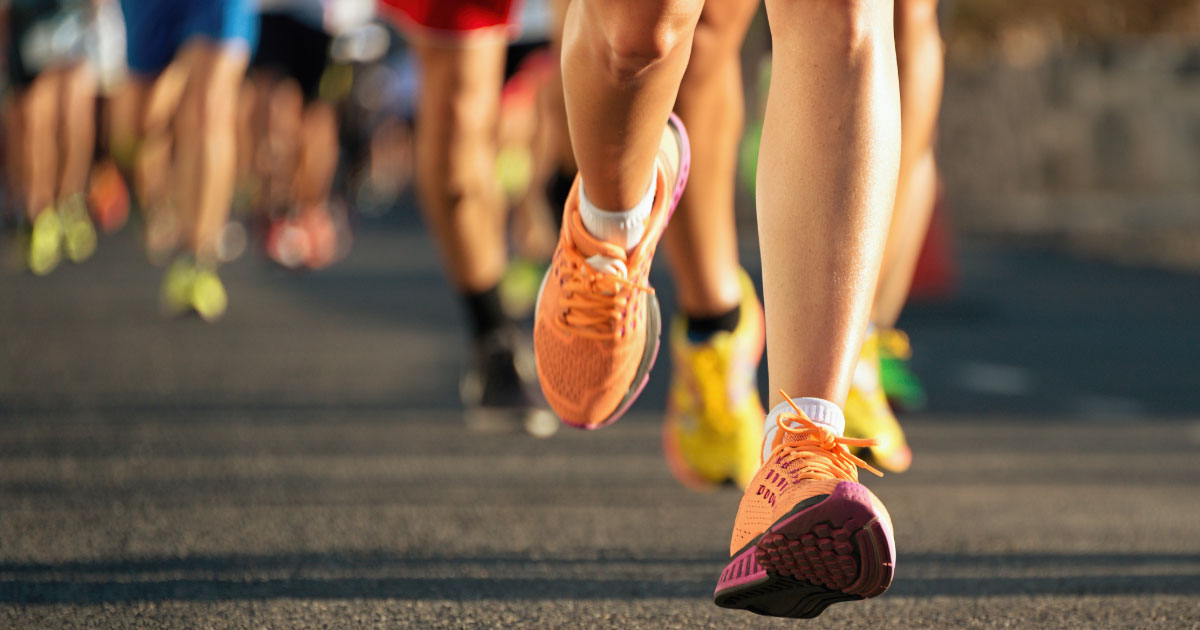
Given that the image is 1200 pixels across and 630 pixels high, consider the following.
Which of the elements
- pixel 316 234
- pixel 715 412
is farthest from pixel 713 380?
pixel 316 234

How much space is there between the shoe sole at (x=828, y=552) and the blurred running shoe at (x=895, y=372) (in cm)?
163

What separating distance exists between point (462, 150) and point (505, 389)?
0.53m

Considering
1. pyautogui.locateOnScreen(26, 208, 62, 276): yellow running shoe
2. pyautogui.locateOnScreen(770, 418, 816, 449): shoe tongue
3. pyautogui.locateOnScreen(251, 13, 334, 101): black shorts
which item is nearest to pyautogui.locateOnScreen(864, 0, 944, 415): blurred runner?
pyautogui.locateOnScreen(770, 418, 816, 449): shoe tongue

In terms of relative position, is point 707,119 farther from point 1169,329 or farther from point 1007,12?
point 1007,12

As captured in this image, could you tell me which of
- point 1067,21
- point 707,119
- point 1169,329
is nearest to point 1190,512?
point 707,119

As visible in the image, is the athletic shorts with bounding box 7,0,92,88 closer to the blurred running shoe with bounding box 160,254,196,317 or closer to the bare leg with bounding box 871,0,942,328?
the blurred running shoe with bounding box 160,254,196,317

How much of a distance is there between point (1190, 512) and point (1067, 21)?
19.0 metres

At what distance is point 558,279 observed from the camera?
2.20 metres

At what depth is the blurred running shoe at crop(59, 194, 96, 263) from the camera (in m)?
8.12

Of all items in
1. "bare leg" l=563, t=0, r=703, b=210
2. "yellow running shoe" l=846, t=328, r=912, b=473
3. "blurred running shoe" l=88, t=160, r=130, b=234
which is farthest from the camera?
"blurred running shoe" l=88, t=160, r=130, b=234

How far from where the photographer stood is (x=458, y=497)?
8.89 feet

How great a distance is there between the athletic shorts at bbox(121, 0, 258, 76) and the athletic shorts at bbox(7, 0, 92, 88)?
1.43m

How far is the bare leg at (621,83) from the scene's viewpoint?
74.3 inches

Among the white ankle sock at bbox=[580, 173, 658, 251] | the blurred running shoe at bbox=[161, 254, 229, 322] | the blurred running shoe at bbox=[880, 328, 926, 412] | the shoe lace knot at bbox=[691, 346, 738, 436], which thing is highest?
the white ankle sock at bbox=[580, 173, 658, 251]
